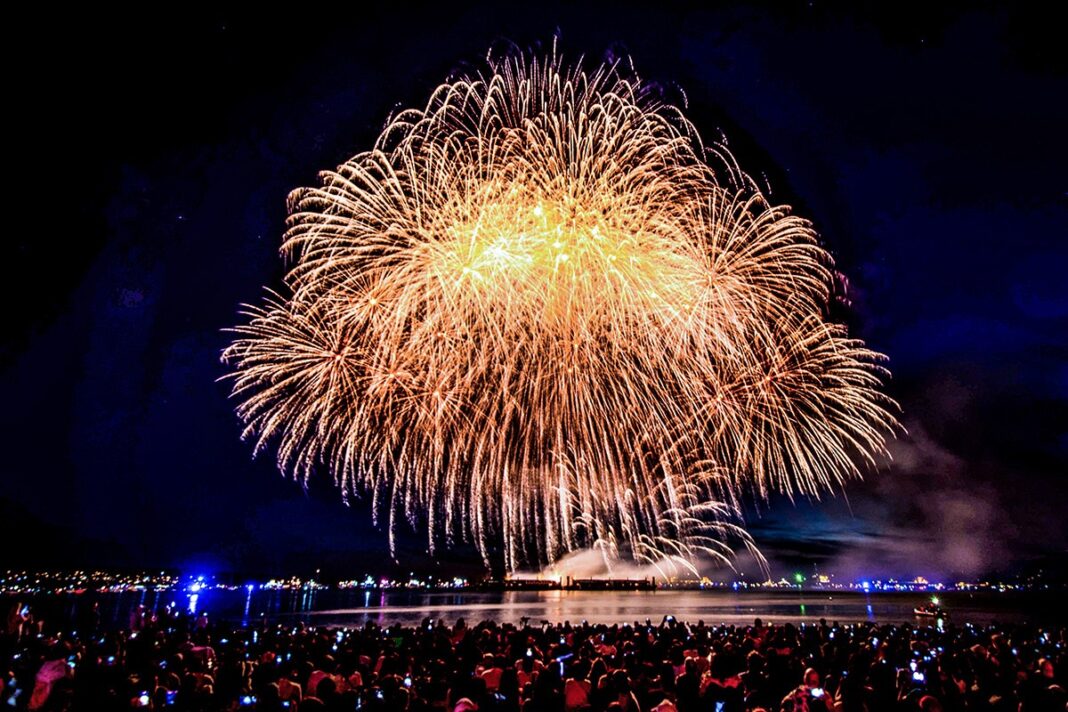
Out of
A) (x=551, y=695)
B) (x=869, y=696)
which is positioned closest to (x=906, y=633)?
(x=869, y=696)

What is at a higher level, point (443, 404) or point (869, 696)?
point (443, 404)

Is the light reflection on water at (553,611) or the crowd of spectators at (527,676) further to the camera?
the light reflection on water at (553,611)

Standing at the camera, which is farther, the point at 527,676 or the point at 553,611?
the point at 553,611

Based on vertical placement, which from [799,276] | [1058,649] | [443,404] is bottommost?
[1058,649]

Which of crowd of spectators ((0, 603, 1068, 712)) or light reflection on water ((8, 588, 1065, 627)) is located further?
light reflection on water ((8, 588, 1065, 627))

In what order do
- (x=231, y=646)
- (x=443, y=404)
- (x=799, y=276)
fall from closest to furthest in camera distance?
(x=231, y=646), (x=799, y=276), (x=443, y=404)

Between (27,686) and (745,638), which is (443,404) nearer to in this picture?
(745,638)

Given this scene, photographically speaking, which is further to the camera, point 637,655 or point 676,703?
point 637,655

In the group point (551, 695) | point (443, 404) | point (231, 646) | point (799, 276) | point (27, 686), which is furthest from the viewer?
point (443, 404)
